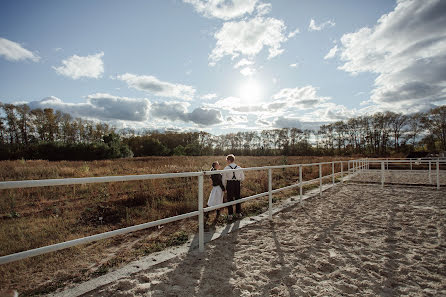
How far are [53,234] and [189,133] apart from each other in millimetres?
80859

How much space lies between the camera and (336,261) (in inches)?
124

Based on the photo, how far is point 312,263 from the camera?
10.2 feet

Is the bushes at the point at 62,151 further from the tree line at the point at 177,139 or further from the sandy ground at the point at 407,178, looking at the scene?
the sandy ground at the point at 407,178

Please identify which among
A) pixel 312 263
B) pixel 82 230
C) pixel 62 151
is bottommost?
pixel 82 230

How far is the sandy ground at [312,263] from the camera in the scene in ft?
8.27

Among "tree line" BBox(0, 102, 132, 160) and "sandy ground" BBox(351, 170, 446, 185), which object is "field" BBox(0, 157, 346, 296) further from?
"tree line" BBox(0, 102, 132, 160)

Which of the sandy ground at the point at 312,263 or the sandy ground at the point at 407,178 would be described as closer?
the sandy ground at the point at 312,263

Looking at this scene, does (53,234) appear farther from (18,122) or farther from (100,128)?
(100,128)

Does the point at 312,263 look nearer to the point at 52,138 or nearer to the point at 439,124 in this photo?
the point at 439,124

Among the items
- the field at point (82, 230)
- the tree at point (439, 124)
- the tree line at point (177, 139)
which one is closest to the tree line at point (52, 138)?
the tree line at point (177, 139)

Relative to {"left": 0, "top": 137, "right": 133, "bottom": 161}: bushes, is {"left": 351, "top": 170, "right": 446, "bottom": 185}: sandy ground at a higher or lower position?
lower

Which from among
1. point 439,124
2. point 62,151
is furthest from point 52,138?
point 439,124

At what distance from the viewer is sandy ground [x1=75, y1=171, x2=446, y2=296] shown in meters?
2.52

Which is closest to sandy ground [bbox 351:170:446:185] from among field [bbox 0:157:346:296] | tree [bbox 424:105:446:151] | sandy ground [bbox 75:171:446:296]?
field [bbox 0:157:346:296]
